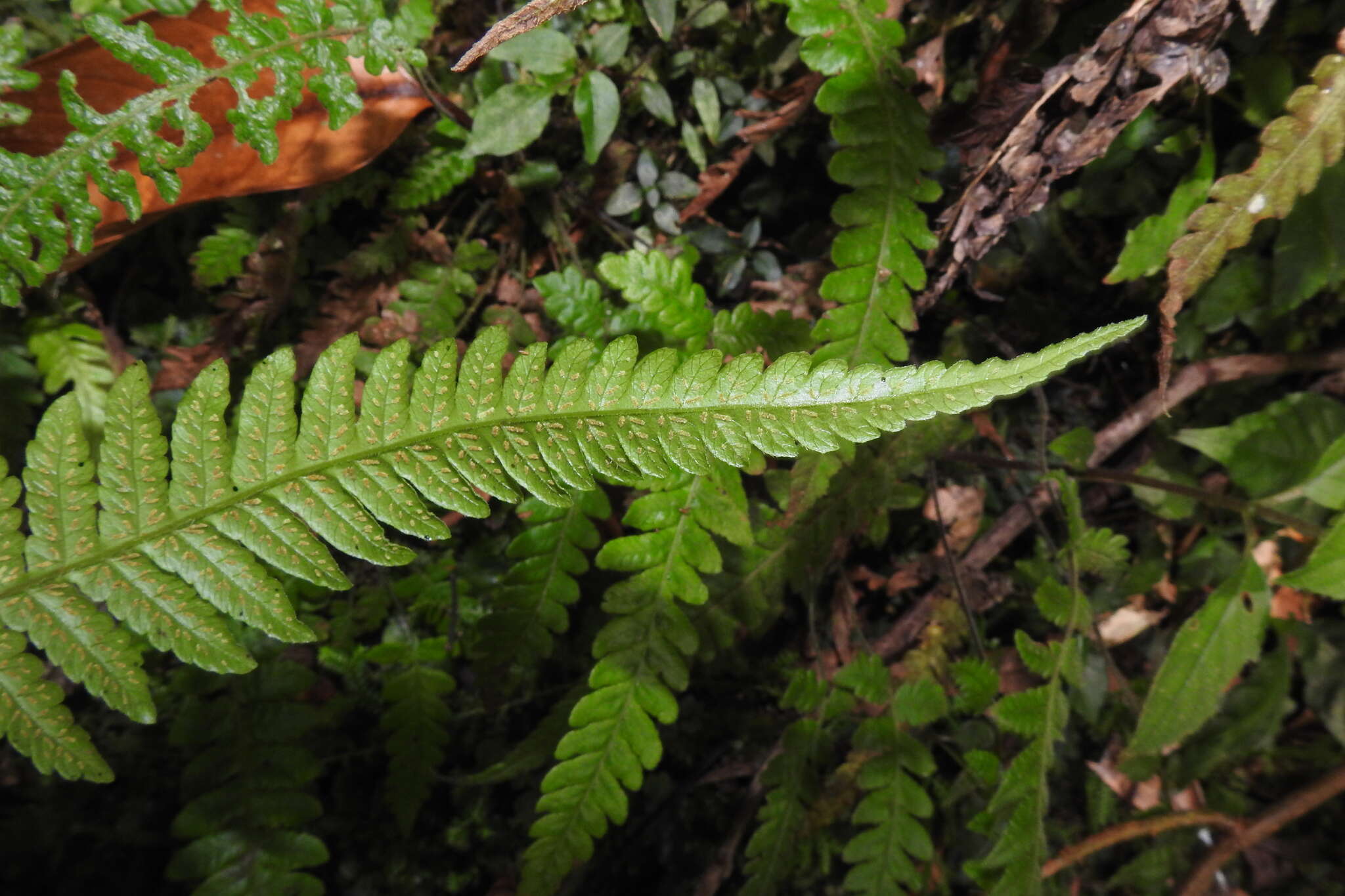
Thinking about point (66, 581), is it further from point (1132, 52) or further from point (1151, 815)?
point (1151, 815)

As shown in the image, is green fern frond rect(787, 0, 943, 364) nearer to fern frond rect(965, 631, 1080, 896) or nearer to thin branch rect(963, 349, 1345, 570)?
fern frond rect(965, 631, 1080, 896)

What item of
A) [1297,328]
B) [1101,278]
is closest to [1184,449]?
[1297,328]

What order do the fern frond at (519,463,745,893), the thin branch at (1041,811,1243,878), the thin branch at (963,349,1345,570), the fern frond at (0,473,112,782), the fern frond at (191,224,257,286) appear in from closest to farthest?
1. the fern frond at (0,473,112,782)
2. the fern frond at (519,463,745,893)
3. the thin branch at (1041,811,1243,878)
4. the fern frond at (191,224,257,286)
5. the thin branch at (963,349,1345,570)

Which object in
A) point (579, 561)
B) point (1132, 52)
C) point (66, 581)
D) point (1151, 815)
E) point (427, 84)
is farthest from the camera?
point (1151, 815)

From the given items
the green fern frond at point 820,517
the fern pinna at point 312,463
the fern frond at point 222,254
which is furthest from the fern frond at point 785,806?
the fern frond at point 222,254

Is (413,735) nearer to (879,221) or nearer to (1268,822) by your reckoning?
(879,221)

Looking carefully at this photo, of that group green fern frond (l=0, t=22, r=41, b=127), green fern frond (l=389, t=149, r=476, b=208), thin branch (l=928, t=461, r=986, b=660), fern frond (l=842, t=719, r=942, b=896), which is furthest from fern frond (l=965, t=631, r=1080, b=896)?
green fern frond (l=0, t=22, r=41, b=127)

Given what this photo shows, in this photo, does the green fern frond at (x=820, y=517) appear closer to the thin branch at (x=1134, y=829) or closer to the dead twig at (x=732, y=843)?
the dead twig at (x=732, y=843)
